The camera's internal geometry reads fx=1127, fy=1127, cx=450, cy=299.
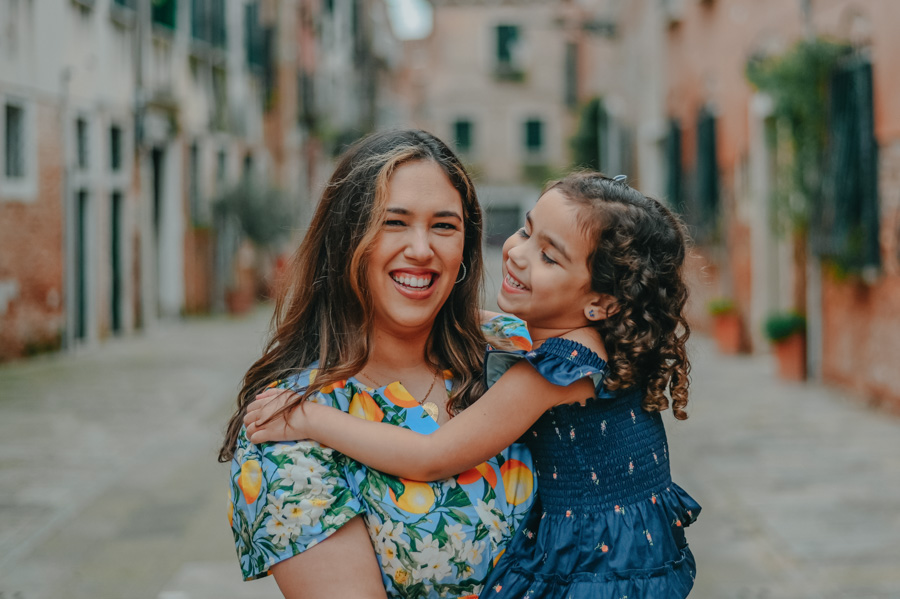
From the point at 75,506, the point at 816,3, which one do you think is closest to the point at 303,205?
the point at 816,3

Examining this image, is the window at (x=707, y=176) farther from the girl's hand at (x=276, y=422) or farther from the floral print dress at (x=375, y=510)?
the girl's hand at (x=276, y=422)

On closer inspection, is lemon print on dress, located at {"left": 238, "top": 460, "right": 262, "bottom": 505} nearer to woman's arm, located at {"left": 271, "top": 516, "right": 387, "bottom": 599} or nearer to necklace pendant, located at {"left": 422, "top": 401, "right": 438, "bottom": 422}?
woman's arm, located at {"left": 271, "top": 516, "right": 387, "bottom": 599}

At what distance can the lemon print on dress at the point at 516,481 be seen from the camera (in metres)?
2.03

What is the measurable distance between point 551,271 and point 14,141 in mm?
10954

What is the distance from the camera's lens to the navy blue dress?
1.95m

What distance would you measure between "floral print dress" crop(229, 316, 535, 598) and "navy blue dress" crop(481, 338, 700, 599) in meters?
0.06

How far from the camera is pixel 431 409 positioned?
2074 mm

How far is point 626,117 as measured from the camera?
22.2 metres

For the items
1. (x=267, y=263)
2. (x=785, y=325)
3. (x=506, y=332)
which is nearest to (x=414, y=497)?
(x=506, y=332)

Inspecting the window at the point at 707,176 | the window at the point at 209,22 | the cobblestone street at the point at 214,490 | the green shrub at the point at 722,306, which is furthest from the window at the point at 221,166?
the green shrub at the point at 722,306

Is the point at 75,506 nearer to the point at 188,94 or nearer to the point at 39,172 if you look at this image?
the point at 39,172

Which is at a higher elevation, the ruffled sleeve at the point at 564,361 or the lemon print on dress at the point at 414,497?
the ruffled sleeve at the point at 564,361

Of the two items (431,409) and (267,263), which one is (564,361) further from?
(267,263)

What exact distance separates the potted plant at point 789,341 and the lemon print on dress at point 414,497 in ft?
28.2
